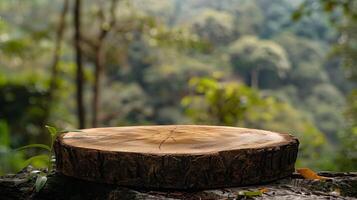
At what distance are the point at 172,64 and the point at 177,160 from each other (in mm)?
11692

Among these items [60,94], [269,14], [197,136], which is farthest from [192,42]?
[269,14]

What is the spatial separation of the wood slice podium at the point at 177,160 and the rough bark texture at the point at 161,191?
0.07 ft

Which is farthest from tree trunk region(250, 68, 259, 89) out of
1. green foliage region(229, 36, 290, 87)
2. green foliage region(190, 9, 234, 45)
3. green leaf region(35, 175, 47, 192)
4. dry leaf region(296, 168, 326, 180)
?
green leaf region(35, 175, 47, 192)

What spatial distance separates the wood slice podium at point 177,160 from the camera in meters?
1.14

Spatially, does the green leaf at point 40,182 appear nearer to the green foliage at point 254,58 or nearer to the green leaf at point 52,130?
the green leaf at point 52,130

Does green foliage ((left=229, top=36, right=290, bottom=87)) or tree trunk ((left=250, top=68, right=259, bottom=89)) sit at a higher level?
green foliage ((left=229, top=36, right=290, bottom=87))

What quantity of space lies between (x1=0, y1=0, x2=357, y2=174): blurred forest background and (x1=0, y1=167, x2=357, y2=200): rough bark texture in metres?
3.66

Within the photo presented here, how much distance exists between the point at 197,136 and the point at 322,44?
49.3 feet

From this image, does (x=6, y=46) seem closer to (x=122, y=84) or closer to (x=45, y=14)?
(x=122, y=84)

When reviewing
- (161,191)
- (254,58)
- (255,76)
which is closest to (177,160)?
(161,191)

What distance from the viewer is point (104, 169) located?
3.86 feet

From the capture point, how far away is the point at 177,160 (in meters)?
1.13

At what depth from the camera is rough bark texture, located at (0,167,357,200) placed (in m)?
1.15

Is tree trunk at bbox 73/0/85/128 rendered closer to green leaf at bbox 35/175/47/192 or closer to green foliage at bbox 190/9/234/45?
green leaf at bbox 35/175/47/192
